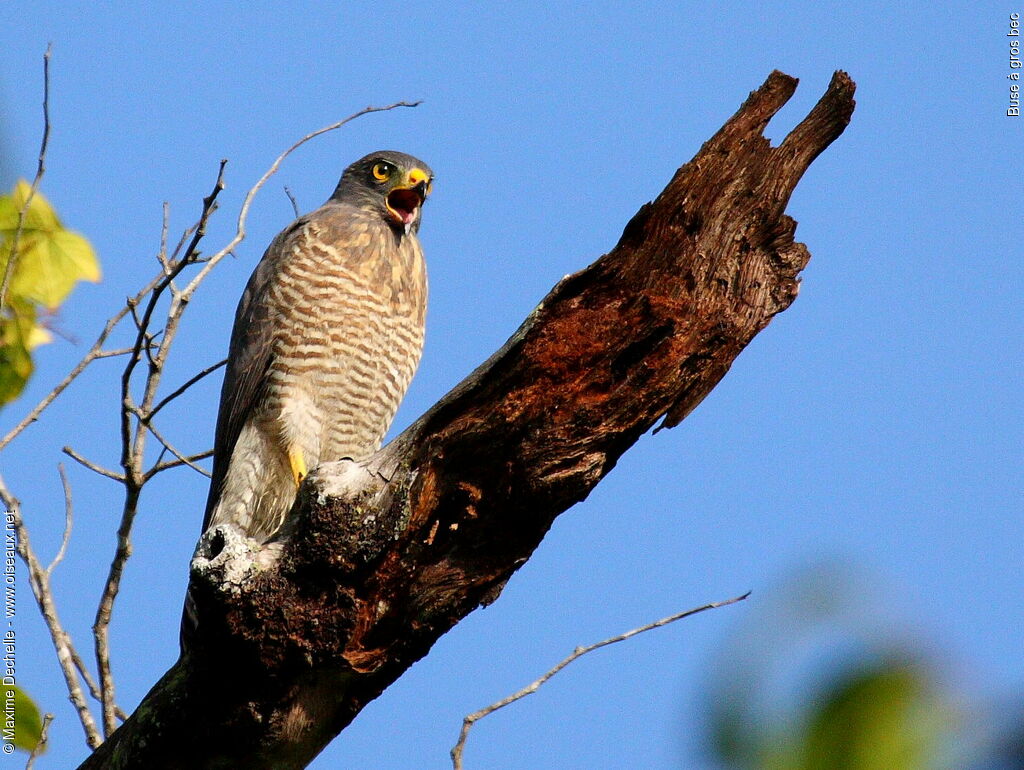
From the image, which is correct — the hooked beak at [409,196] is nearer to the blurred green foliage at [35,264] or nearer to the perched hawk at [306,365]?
the perched hawk at [306,365]

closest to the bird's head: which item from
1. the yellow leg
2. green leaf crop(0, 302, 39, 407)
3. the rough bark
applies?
the yellow leg

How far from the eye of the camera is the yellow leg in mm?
5027

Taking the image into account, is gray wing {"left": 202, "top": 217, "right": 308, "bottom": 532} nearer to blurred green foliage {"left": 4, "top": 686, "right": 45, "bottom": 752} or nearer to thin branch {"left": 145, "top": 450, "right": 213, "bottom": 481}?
thin branch {"left": 145, "top": 450, "right": 213, "bottom": 481}

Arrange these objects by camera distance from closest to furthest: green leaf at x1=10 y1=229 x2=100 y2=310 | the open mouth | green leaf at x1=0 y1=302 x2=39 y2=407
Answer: green leaf at x1=0 y1=302 x2=39 y2=407, green leaf at x1=10 y1=229 x2=100 y2=310, the open mouth

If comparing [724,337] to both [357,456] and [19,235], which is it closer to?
[19,235]

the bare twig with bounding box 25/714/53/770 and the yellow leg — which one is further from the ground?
the yellow leg

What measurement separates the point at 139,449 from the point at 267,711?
1.35 meters

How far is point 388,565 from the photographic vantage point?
3.00m

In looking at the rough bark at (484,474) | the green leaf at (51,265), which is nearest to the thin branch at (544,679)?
the rough bark at (484,474)

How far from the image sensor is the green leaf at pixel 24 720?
3.11 meters

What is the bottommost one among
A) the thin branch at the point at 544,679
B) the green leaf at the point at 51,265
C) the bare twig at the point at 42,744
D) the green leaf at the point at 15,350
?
the thin branch at the point at 544,679

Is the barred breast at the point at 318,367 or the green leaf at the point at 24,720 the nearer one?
the green leaf at the point at 24,720

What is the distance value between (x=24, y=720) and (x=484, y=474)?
1541 millimetres

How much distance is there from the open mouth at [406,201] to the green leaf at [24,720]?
11.0 ft
